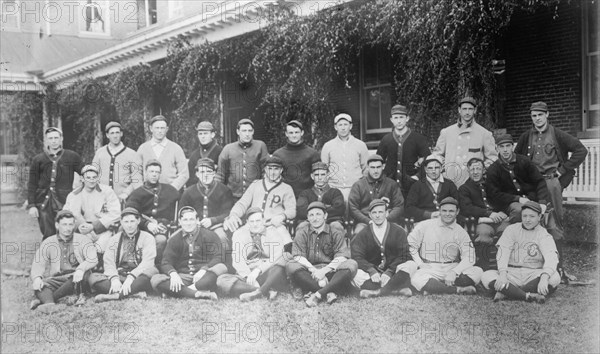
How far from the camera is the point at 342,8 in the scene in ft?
15.5

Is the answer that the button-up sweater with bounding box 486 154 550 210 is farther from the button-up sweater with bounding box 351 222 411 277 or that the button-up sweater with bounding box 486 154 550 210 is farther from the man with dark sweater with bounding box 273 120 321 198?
the man with dark sweater with bounding box 273 120 321 198

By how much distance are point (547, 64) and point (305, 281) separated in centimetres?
293

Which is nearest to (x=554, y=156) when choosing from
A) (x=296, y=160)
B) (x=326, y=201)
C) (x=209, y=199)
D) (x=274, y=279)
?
(x=326, y=201)

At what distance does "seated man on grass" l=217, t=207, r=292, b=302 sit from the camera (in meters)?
3.54

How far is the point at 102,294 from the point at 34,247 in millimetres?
583

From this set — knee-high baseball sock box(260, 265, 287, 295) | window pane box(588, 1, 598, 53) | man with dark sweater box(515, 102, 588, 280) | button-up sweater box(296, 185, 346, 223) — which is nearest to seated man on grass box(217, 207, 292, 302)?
knee-high baseball sock box(260, 265, 287, 295)

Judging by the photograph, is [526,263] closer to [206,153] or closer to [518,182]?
[518,182]

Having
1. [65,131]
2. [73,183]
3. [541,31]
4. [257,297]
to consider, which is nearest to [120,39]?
[65,131]

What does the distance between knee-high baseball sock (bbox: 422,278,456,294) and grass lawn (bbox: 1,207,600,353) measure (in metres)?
0.04

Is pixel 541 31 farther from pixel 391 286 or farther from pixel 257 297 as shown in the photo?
pixel 257 297

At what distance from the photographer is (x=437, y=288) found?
345 centimetres

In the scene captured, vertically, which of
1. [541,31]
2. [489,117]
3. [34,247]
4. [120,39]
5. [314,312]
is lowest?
[314,312]

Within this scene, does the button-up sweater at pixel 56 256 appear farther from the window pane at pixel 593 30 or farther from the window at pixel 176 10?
the window at pixel 176 10

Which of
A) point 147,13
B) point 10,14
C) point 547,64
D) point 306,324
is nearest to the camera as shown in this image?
point 306,324
